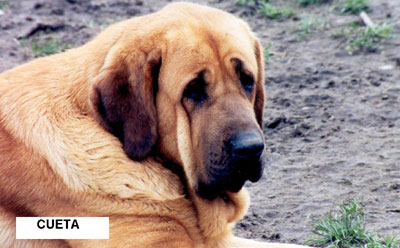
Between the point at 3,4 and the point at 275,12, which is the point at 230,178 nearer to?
the point at 275,12

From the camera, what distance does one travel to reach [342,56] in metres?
7.41

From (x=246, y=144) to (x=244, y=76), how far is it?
0.54 m

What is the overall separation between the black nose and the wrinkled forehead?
1.40 feet

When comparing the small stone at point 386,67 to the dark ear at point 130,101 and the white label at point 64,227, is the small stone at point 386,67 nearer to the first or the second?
the dark ear at point 130,101

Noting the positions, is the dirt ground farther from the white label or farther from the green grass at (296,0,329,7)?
the white label

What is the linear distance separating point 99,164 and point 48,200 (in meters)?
0.35

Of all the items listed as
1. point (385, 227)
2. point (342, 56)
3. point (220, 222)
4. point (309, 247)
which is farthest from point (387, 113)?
point (220, 222)

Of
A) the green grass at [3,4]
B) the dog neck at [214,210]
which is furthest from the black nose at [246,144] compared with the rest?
the green grass at [3,4]

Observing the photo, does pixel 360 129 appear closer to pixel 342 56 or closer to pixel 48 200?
pixel 342 56

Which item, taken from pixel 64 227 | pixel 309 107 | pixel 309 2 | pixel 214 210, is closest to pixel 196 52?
pixel 214 210

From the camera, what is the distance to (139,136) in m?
3.73

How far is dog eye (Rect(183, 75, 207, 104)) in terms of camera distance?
148 inches

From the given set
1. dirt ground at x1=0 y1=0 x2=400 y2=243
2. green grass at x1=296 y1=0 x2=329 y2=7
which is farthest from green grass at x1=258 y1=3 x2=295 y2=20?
green grass at x1=296 y1=0 x2=329 y2=7

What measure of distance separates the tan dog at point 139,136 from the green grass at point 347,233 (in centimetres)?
90
